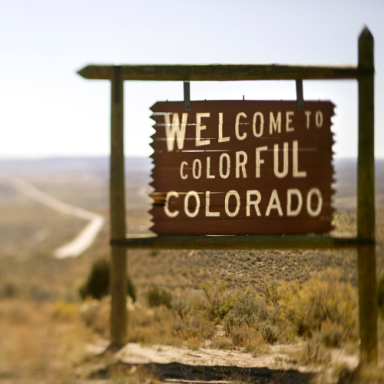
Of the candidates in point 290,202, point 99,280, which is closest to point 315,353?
point 290,202

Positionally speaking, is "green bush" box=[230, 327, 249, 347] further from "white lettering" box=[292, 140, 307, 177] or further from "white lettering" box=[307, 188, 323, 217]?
"white lettering" box=[292, 140, 307, 177]

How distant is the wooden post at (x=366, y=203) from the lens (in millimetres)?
3523

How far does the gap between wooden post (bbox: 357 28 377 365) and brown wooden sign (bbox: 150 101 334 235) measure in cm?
34

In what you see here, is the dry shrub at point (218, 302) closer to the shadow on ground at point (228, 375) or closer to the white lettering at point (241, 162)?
the shadow on ground at point (228, 375)

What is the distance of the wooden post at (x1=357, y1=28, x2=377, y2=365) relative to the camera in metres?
3.52

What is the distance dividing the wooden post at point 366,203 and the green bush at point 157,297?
1685 millimetres

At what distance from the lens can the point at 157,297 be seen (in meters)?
3.99

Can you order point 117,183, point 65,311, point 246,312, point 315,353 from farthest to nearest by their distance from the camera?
point 65,311
point 117,183
point 315,353
point 246,312

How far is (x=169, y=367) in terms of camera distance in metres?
3.47

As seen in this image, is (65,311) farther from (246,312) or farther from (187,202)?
(246,312)

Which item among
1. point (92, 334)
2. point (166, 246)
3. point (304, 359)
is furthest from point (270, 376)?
point (92, 334)

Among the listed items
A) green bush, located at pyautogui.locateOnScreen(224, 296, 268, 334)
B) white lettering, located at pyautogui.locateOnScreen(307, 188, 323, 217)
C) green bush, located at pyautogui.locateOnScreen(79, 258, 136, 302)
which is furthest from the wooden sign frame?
green bush, located at pyautogui.locateOnScreen(79, 258, 136, 302)

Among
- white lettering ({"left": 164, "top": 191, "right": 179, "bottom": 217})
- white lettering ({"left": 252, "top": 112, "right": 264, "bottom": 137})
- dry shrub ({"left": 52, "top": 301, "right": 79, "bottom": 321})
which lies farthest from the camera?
dry shrub ({"left": 52, "top": 301, "right": 79, "bottom": 321})

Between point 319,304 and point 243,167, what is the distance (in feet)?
3.92
